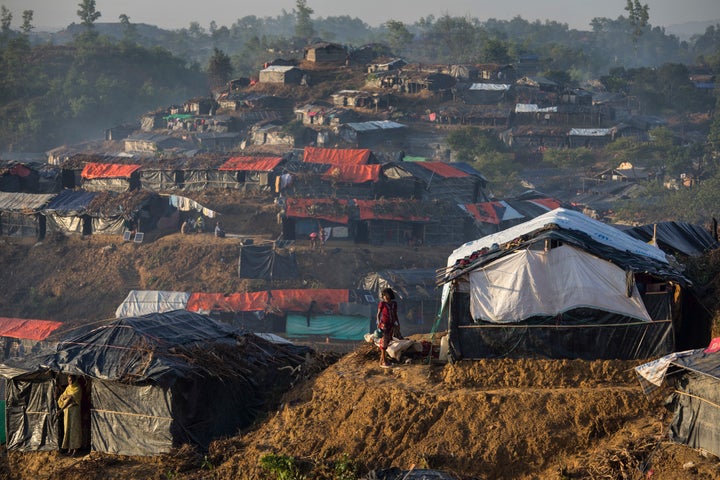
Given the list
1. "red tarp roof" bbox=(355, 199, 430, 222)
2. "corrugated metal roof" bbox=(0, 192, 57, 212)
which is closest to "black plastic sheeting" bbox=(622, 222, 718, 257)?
"red tarp roof" bbox=(355, 199, 430, 222)

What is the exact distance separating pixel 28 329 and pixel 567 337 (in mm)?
22895

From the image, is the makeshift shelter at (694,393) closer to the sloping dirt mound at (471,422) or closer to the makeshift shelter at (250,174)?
the sloping dirt mound at (471,422)

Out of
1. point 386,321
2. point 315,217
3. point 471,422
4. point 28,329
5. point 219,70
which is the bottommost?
point 28,329

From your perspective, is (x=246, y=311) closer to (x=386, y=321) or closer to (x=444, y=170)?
(x=444, y=170)

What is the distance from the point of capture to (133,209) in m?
38.3

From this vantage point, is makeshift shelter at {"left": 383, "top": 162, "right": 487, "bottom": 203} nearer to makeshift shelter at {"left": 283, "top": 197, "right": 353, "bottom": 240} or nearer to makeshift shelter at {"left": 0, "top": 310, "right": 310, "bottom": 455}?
Result: makeshift shelter at {"left": 283, "top": 197, "right": 353, "bottom": 240}

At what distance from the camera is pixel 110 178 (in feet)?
142

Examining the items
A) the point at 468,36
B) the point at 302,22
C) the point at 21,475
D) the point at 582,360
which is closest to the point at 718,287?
the point at 582,360

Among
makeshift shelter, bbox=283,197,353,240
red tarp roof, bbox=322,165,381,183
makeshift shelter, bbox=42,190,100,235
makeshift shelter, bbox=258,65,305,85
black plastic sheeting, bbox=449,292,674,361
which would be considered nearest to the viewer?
black plastic sheeting, bbox=449,292,674,361

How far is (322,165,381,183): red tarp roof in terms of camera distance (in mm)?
41062

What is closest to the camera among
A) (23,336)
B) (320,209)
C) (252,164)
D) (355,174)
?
(23,336)

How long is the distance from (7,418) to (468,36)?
10596 centimetres

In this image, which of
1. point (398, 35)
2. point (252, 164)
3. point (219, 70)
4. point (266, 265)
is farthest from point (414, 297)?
point (398, 35)

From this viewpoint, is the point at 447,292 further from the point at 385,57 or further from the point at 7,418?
the point at 385,57
